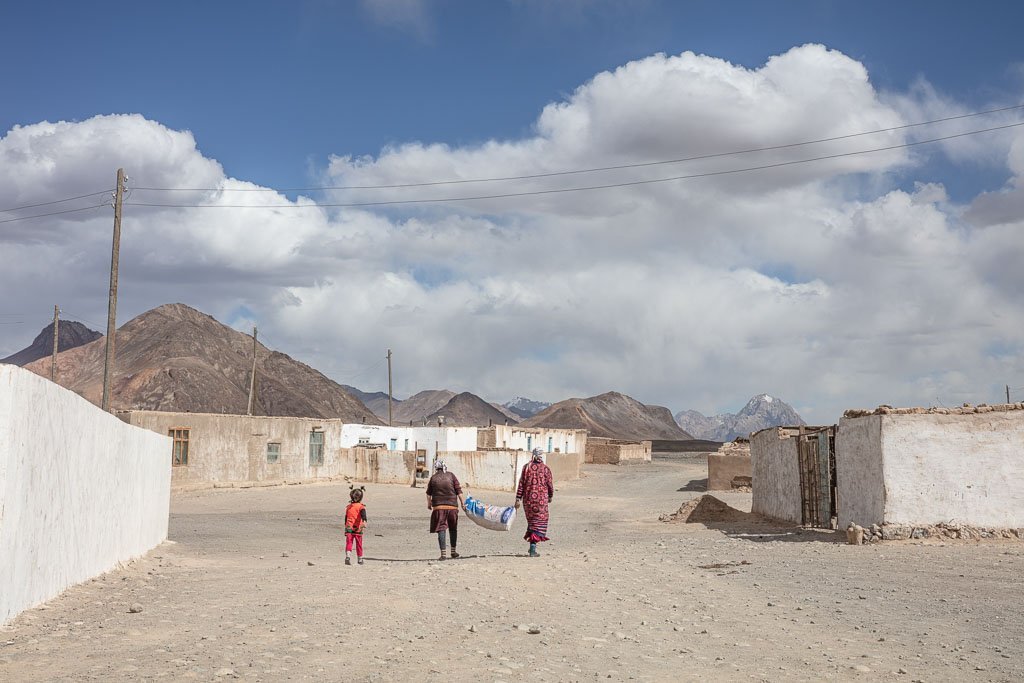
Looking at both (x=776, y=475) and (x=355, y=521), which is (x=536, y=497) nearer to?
(x=355, y=521)

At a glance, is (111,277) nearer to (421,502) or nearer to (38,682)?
(421,502)

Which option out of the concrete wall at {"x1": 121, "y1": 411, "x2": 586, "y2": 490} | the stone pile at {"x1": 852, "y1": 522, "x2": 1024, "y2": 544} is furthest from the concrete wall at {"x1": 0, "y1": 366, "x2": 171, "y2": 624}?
the concrete wall at {"x1": 121, "y1": 411, "x2": 586, "y2": 490}

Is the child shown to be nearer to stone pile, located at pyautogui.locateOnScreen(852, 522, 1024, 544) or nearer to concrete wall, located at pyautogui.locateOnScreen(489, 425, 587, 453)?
stone pile, located at pyautogui.locateOnScreen(852, 522, 1024, 544)

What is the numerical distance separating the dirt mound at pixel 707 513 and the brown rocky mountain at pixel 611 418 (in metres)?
117

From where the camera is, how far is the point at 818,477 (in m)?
19.8

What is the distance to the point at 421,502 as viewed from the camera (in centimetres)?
3484

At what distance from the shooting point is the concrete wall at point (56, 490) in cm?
841

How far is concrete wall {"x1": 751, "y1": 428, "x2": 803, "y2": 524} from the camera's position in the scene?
21.5 meters

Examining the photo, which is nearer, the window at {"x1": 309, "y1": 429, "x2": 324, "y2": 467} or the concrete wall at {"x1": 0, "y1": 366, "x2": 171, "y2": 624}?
the concrete wall at {"x1": 0, "y1": 366, "x2": 171, "y2": 624}

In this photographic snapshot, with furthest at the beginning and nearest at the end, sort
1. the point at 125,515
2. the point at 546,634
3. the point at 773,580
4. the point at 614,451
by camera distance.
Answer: the point at 614,451
the point at 125,515
the point at 773,580
the point at 546,634

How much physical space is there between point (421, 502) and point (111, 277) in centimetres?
1329

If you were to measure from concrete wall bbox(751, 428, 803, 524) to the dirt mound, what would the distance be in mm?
780

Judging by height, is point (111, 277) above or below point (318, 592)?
above

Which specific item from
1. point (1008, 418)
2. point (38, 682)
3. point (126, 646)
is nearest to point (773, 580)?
point (1008, 418)
